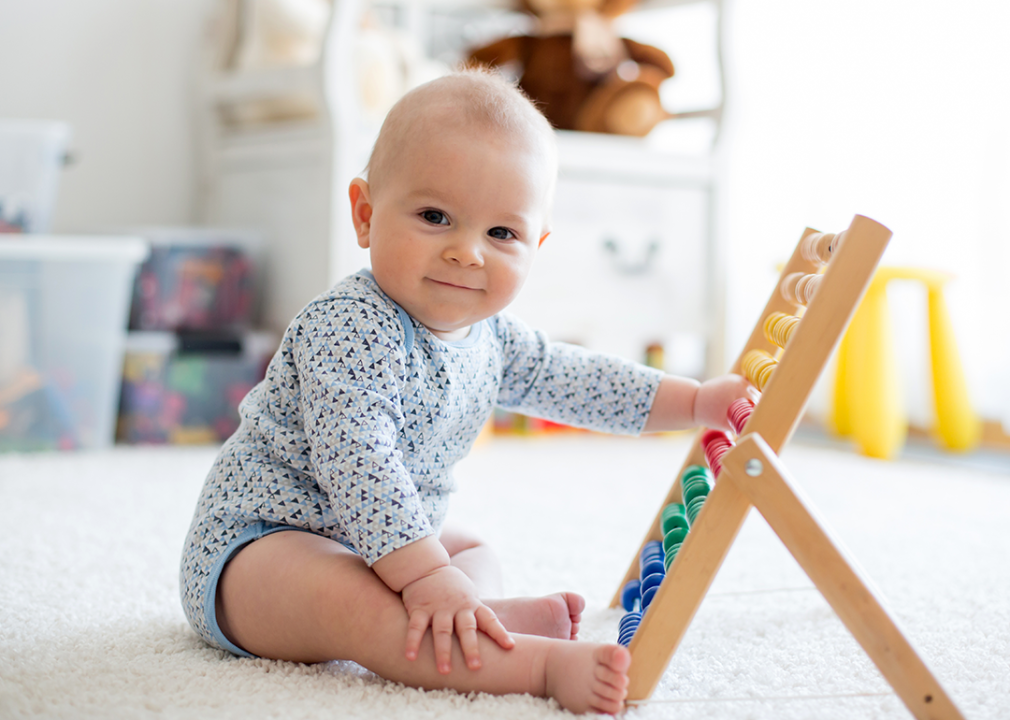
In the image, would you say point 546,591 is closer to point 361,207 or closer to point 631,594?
point 631,594

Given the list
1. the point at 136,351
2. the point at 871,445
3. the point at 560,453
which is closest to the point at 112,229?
the point at 136,351

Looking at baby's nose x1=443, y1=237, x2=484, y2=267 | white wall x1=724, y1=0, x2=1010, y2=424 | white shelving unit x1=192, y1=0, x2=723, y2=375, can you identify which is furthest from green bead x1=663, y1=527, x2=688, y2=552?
white wall x1=724, y1=0, x2=1010, y2=424

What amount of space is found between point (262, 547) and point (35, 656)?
0.56 feet

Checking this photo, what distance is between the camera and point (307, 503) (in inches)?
25.8

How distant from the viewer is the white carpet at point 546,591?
1.90ft

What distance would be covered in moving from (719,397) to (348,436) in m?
0.31

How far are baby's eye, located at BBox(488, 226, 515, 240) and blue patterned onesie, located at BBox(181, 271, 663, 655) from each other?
0.29ft

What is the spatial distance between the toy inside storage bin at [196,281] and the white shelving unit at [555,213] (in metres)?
0.06

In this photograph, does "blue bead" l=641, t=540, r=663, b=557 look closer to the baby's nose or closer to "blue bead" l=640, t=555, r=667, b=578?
"blue bead" l=640, t=555, r=667, b=578

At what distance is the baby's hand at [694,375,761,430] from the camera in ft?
2.44

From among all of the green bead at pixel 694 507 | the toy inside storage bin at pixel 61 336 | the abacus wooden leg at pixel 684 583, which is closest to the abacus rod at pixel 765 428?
the abacus wooden leg at pixel 684 583

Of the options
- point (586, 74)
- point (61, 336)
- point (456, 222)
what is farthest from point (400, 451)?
point (586, 74)

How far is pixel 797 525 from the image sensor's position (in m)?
0.54

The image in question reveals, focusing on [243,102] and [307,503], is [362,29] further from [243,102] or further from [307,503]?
[307,503]
